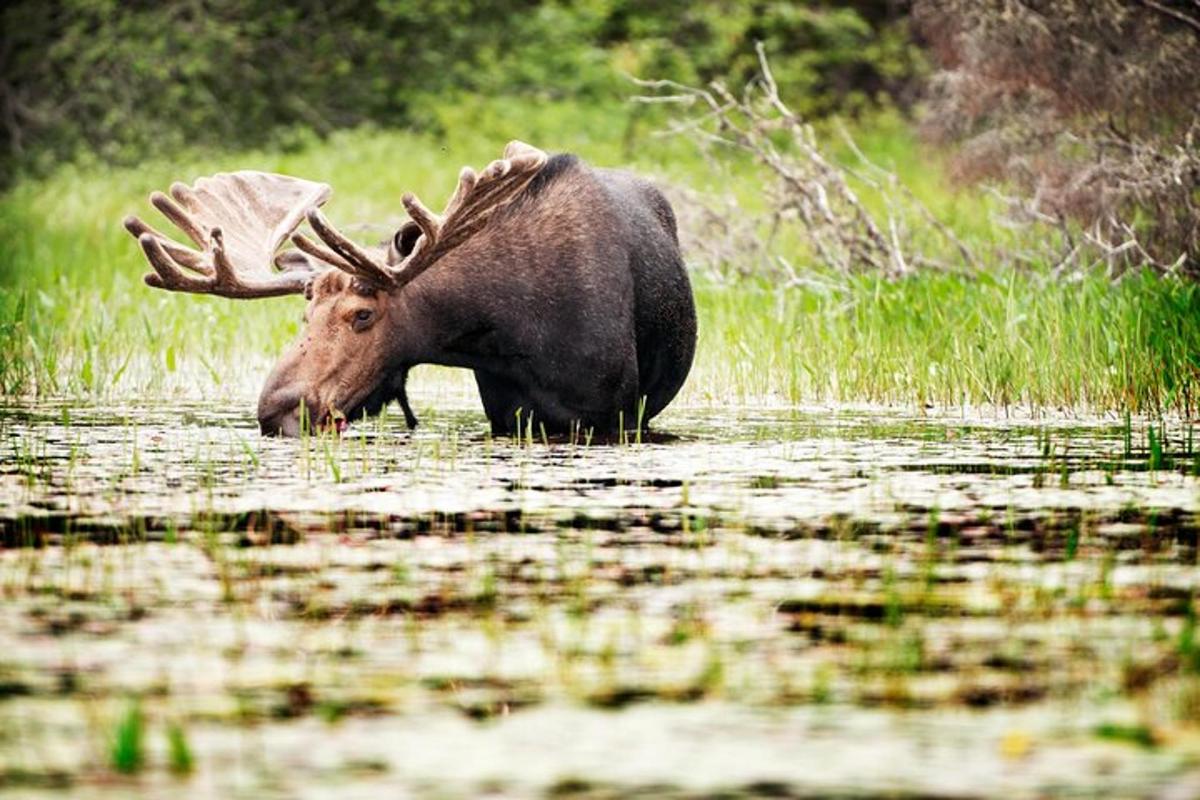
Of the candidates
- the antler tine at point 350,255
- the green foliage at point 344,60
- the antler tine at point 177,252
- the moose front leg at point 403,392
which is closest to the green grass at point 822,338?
the antler tine at point 177,252

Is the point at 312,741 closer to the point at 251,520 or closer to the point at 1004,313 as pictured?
the point at 251,520

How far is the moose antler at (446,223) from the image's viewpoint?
792cm

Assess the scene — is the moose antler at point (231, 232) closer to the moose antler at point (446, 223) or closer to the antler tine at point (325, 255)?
the antler tine at point (325, 255)

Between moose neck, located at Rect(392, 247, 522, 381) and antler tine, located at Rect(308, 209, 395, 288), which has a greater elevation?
antler tine, located at Rect(308, 209, 395, 288)

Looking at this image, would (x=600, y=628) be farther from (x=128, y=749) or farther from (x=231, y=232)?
(x=231, y=232)

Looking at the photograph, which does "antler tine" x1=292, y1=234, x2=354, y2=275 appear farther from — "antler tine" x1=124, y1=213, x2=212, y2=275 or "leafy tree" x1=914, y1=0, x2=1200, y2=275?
"leafy tree" x1=914, y1=0, x2=1200, y2=275

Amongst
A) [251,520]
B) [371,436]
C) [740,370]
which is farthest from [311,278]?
[740,370]

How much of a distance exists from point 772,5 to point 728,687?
2797 cm

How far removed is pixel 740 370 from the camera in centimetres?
1124

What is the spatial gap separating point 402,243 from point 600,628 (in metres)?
4.51

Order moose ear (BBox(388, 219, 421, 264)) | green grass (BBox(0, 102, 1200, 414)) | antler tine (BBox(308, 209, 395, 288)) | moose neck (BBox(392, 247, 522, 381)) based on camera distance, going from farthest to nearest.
Result: green grass (BBox(0, 102, 1200, 414)) → moose ear (BBox(388, 219, 421, 264)) → moose neck (BBox(392, 247, 522, 381)) → antler tine (BBox(308, 209, 395, 288))

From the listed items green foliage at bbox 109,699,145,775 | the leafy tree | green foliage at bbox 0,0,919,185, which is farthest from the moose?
green foliage at bbox 0,0,919,185

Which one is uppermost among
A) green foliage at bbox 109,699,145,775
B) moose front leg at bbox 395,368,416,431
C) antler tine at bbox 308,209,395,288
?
antler tine at bbox 308,209,395,288

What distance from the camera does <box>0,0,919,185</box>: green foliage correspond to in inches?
1138
